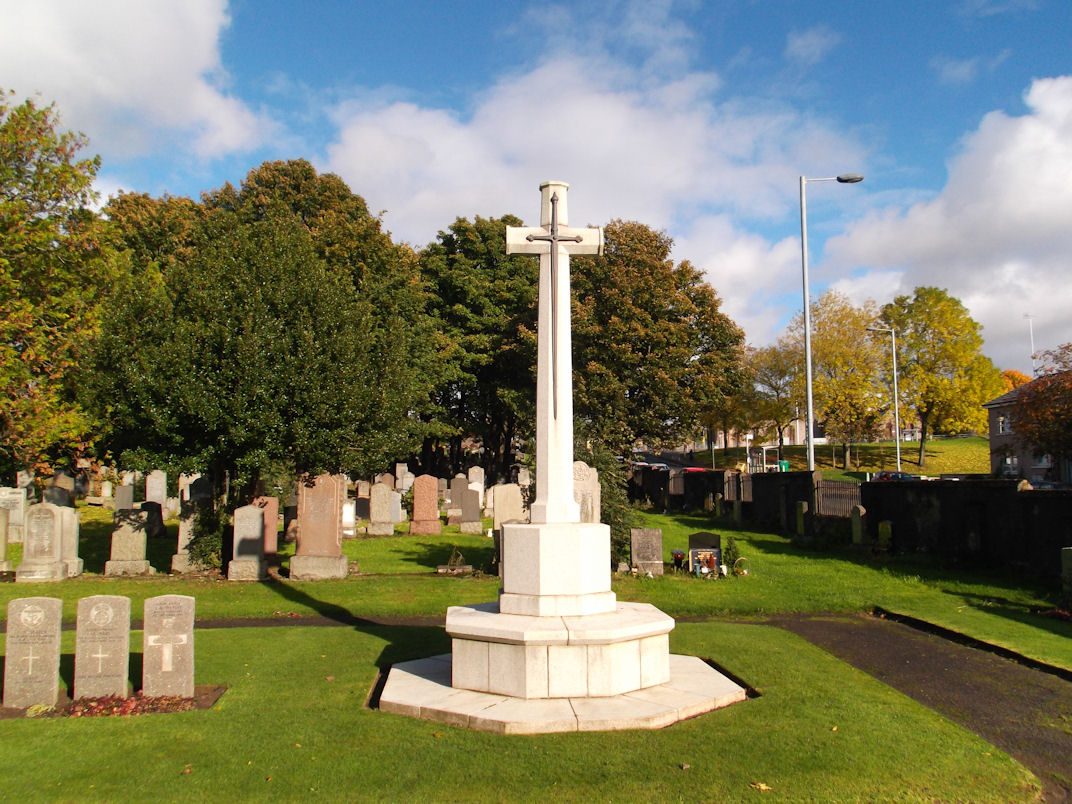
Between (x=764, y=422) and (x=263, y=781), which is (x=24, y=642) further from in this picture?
(x=764, y=422)

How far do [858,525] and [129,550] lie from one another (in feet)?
55.3

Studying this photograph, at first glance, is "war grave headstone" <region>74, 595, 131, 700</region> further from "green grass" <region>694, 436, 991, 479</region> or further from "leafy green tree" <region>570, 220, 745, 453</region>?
"green grass" <region>694, 436, 991, 479</region>

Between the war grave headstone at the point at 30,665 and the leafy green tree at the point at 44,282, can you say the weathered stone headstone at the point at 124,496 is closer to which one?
the leafy green tree at the point at 44,282

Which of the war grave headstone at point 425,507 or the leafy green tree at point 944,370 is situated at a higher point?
the leafy green tree at point 944,370

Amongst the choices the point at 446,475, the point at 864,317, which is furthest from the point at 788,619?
the point at 864,317

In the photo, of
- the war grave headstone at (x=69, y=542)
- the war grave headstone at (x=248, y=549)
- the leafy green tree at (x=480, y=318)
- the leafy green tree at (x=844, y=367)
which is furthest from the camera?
the leafy green tree at (x=844, y=367)

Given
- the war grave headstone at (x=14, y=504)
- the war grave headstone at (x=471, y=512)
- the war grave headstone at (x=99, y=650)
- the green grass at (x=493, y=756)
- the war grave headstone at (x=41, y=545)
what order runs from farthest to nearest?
the war grave headstone at (x=471, y=512), the war grave headstone at (x=14, y=504), the war grave headstone at (x=41, y=545), the war grave headstone at (x=99, y=650), the green grass at (x=493, y=756)

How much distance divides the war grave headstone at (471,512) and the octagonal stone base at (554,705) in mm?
15684

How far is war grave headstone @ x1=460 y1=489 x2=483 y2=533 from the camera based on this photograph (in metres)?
23.3

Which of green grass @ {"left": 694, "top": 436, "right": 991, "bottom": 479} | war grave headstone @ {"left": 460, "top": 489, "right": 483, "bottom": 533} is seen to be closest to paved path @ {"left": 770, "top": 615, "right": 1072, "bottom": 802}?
A: war grave headstone @ {"left": 460, "top": 489, "right": 483, "bottom": 533}

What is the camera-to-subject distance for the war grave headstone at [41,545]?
48.2 feet

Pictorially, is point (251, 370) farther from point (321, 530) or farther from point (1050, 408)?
point (1050, 408)

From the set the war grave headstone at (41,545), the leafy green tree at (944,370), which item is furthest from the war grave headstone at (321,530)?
the leafy green tree at (944,370)

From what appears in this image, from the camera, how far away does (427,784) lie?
5.08 m
